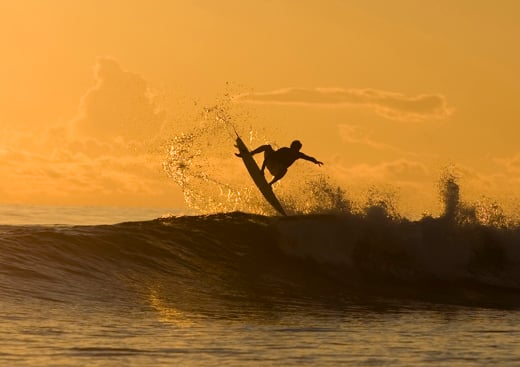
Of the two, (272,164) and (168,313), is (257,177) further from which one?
(168,313)

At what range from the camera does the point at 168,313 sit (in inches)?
559

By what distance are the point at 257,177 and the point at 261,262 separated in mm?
3677

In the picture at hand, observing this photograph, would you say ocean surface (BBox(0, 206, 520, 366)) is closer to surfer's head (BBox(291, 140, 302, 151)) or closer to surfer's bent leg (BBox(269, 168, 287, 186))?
surfer's bent leg (BBox(269, 168, 287, 186))

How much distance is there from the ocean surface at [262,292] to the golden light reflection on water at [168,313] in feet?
0.17

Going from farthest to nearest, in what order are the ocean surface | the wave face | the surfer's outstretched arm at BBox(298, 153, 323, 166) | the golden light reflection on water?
the surfer's outstretched arm at BBox(298, 153, 323, 166)
the wave face
the golden light reflection on water
the ocean surface

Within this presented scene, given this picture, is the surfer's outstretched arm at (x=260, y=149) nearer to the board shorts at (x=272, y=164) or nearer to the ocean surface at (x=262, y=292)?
the board shorts at (x=272, y=164)

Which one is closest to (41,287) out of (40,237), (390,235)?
(40,237)

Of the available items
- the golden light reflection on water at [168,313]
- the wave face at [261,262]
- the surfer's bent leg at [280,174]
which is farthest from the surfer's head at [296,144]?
the golden light reflection on water at [168,313]

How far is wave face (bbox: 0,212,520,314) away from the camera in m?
16.6

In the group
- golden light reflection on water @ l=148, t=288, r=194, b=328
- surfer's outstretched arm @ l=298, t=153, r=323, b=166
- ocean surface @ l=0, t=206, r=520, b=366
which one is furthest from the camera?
surfer's outstretched arm @ l=298, t=153, r=323, b=166

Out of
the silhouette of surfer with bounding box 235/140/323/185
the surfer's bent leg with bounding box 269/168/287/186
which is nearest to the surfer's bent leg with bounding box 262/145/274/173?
the silhouette of surfer with bounding box 235/140/323/185

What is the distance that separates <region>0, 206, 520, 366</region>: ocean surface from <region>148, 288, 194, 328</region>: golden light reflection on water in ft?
0.17

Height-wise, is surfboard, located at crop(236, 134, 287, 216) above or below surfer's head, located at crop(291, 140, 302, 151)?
below

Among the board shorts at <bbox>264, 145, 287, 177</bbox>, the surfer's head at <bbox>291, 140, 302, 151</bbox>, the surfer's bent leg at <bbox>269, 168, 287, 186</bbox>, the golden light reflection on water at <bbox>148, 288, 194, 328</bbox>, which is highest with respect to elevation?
the surfer's head at <bbox>291, 140, 302, 151</bbox>
